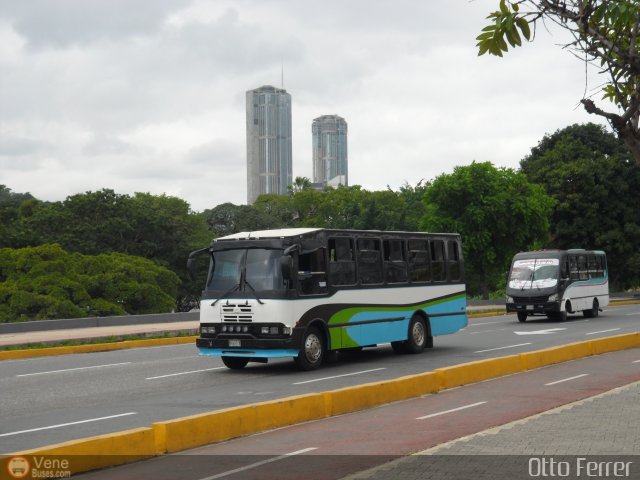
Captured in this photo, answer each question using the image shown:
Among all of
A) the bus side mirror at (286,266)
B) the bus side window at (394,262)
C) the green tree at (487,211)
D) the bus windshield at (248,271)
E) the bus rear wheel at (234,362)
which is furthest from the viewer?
the green tree at (487,211)

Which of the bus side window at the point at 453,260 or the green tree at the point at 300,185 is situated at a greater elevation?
the green tree at the point at 300,185

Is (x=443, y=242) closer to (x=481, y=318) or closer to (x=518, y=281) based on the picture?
(x=518, y=281)

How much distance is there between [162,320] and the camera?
3700 cm

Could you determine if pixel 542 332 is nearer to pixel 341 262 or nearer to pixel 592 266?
pixel 592 266

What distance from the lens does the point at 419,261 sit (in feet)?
72.7

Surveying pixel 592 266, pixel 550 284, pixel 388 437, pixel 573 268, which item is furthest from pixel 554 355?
pixel 592 266

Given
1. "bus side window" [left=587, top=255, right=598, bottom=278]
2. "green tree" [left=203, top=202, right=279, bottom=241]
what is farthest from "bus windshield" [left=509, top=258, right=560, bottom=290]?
"green tree" [left=203, top=202, right=279, bottom=241]

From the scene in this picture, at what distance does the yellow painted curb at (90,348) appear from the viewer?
75.8 feet

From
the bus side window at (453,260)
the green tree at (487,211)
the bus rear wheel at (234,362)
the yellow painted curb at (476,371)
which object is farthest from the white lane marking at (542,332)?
the green tree at (487,211)

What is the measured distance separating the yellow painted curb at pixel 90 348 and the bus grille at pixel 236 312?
7.78 m

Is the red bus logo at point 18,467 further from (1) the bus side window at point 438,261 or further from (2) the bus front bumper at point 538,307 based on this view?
(2) the bus front bumper at point 538,307

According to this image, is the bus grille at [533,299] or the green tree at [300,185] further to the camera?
the green tree at [300,185]

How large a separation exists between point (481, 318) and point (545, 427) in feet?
102

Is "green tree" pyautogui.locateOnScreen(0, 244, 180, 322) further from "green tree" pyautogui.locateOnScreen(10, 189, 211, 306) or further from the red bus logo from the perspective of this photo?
the red bus logo
